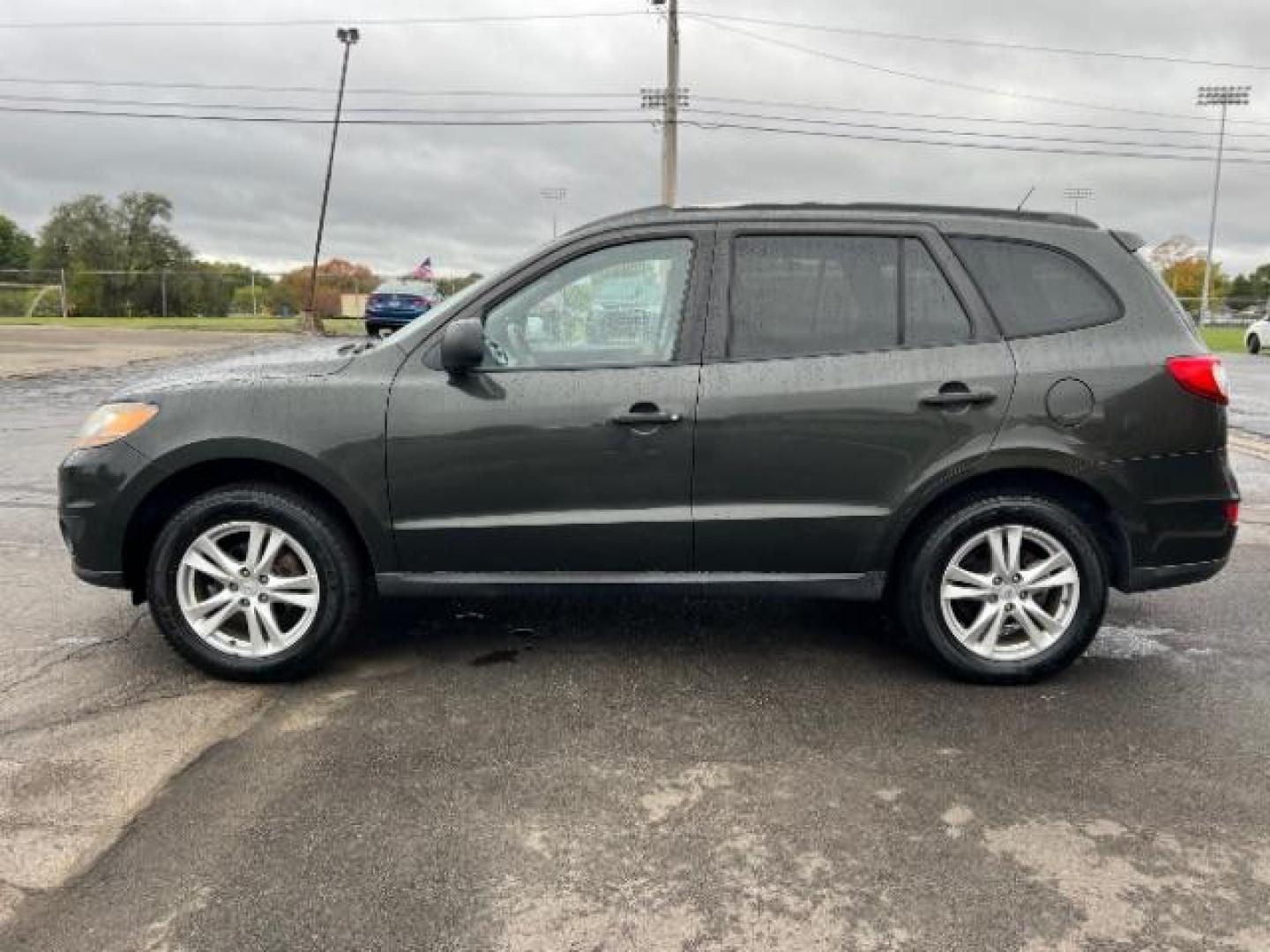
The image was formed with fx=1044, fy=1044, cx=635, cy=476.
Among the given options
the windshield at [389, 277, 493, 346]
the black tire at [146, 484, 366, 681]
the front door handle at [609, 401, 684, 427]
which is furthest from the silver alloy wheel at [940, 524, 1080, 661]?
the black tire at [146, 484, 366, 681]

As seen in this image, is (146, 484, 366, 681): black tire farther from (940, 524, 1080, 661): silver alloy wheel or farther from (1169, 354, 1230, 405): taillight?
(1169, 354, 1230, 405): taillight

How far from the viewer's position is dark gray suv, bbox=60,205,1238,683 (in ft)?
12.7

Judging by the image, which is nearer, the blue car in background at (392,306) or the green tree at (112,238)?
the blue car in background at (392,306)

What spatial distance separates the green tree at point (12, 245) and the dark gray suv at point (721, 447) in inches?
3604

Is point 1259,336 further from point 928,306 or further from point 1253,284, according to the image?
point 1253,284

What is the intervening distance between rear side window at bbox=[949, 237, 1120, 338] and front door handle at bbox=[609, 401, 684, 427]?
1.31m

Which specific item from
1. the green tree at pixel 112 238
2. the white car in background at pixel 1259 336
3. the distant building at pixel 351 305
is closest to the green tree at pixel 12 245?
the green tree at pixel 112 238

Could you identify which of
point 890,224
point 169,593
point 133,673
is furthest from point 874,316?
point 133,673

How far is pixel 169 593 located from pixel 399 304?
894 inches

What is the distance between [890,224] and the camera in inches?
159

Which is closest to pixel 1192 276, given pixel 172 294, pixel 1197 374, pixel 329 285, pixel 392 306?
pixel 329 285

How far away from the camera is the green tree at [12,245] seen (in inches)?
3393

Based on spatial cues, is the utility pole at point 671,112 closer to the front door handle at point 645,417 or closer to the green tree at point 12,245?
the front door handle at point 645,417

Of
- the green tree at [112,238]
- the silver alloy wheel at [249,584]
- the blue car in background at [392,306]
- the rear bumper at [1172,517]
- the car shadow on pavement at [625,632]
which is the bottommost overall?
the car shadow on pavement at [625,632]
